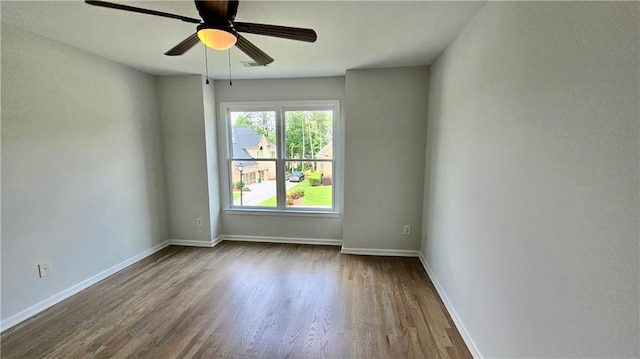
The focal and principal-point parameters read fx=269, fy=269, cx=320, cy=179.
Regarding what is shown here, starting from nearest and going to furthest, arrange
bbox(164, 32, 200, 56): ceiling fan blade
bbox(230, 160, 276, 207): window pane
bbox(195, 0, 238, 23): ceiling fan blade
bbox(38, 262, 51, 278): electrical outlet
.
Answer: bbox(195, 0, 238, 23): ceiling fan blade < bbox(164, 32, 200, 56): ceiling fan blade < bbox(38, 262, 51, 278): electrical outlet < bbox(230, 160, 276, 207): window pane

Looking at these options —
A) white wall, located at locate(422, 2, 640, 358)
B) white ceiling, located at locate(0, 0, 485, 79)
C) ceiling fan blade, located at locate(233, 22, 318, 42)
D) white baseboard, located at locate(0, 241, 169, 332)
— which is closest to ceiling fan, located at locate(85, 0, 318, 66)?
ceiling fan blade, located at locate(233, 22, 318, 42)

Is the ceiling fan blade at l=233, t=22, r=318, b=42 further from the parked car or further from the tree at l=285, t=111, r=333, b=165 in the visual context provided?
the parked car

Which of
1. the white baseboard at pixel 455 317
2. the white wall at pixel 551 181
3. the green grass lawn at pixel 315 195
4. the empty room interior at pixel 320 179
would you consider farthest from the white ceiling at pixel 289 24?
the white baseboard at pixel 455 317

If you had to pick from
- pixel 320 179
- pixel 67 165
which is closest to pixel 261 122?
pixel 320 179

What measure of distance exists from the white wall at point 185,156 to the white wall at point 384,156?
6.67 ft

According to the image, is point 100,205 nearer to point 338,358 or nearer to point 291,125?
point 291,125

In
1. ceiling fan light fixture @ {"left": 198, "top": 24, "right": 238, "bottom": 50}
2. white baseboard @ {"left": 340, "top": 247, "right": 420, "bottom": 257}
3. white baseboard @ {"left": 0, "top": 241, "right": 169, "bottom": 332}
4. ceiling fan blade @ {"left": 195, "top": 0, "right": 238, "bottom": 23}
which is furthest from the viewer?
white baseboard @ {"left": 340, "top": 247, "right": 420, "bottom": 257}

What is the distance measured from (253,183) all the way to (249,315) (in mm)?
2187

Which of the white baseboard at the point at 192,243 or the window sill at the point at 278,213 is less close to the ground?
the window sill at the point at 278,213

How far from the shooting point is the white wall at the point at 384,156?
10.9ft

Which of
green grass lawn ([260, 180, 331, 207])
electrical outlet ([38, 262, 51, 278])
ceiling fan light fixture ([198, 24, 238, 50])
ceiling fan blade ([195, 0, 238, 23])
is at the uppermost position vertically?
Answer: ceiling fan blade ([195, 0, 238, 23])

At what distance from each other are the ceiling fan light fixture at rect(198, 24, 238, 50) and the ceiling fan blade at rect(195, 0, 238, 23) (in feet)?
0.14

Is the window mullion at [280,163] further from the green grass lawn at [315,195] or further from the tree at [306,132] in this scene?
the green grass lawn at [315,195]

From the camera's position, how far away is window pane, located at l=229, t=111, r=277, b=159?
13.1ft
